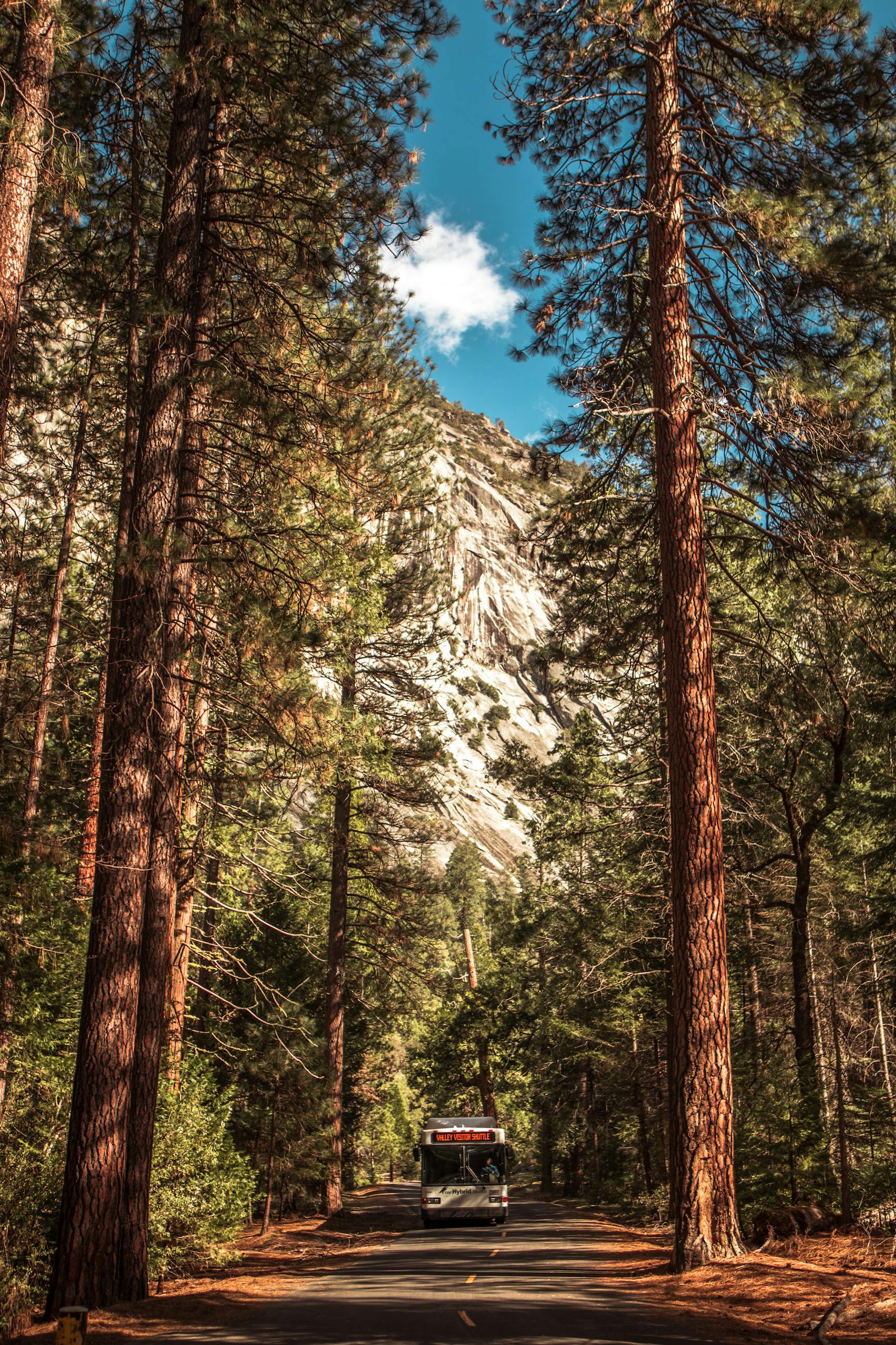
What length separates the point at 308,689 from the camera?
10.3 m

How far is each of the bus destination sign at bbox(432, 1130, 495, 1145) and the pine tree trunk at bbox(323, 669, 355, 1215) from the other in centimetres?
227

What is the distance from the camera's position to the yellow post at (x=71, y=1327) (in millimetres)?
4457

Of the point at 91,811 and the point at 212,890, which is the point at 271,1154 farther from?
the point at 91,811

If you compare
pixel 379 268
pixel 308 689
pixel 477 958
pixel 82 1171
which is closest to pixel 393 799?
pixel 308 689

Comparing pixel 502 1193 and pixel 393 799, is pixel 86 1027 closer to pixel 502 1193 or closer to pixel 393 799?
pixel 393 799

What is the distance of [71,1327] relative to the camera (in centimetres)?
450

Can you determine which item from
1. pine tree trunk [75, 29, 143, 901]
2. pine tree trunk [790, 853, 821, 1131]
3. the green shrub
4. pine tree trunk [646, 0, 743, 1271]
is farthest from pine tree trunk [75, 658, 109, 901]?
pine tree trunk [790, 853, 821, 1131]

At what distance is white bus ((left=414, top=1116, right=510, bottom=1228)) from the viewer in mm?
20594

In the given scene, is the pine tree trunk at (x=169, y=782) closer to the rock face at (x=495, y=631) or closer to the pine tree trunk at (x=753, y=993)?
the pine tree trunk at (x=753, y=993)

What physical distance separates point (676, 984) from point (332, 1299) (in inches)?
162

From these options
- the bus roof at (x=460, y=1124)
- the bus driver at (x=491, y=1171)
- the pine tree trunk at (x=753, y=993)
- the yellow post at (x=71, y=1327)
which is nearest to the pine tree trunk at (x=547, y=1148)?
the pine tree trunk at (x=753, y=993)

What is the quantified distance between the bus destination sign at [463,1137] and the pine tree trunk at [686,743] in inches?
516

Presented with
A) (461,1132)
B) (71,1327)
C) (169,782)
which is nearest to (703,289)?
(169,782)

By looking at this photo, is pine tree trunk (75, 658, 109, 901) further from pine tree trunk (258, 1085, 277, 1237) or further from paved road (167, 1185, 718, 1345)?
pine tree trunk (258, 1085, 277, 1237)
